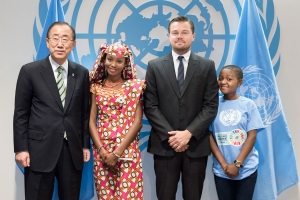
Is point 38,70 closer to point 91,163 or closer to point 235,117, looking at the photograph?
point 91,163

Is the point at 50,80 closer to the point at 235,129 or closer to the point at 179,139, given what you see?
the point at 179,139

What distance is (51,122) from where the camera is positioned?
2453 millimetres

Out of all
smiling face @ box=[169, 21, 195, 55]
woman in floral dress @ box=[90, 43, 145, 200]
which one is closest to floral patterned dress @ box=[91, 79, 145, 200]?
woman in floral dress @ box=[90, 43, 145, 200]

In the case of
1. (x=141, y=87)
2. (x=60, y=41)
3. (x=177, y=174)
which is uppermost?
(x=60, y=41)

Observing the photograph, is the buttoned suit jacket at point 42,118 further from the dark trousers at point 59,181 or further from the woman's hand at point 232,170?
the woman's hand at point 232,170

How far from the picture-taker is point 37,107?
249cm

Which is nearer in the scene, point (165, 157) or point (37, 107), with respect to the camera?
point (37, 107)

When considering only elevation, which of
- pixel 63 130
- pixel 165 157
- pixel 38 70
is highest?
pixel 38 70

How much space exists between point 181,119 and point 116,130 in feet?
1.55

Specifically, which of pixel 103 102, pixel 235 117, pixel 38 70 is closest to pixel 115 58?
pixel 103 102

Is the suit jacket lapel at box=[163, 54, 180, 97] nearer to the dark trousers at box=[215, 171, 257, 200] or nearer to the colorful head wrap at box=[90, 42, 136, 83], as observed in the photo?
the colorful head wrap at box=[90, 42, 136, 83]

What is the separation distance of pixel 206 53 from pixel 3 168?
2.13 m

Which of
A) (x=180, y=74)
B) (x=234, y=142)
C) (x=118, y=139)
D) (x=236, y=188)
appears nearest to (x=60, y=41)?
→ (x=118, y=139)

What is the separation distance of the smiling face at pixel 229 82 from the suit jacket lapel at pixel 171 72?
0.39 m
